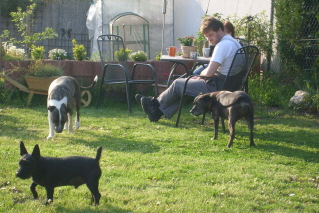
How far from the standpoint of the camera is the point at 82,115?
782 centimetres

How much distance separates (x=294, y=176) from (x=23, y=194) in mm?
2568

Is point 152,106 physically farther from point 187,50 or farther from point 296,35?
point 296,35

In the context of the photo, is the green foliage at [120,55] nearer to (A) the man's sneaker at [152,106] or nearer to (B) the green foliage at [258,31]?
(B) the green foliage at [258,31]

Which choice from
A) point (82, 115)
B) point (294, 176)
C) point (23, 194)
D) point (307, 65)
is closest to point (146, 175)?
point (23, 194)

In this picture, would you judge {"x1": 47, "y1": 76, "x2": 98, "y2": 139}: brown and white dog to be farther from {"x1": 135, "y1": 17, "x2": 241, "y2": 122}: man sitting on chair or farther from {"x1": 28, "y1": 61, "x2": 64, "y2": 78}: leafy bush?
{"x1": 28, "y1": 61, "x2": 64, "y2": 78}: leafy bush

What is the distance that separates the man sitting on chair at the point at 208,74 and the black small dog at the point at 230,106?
1.55 feet

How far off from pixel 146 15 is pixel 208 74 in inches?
308

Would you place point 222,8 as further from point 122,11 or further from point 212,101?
point 212,101

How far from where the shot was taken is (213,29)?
20.9 feet

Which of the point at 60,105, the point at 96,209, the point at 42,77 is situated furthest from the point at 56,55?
the point at 96,209

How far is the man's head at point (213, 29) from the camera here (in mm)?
6367

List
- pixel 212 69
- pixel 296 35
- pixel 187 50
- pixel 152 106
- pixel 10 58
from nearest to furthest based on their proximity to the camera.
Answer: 1. pixel 212 69
2. pixel 152 106
3. pixel 187 50
4. pixel 296 35
5. pixel 10 58

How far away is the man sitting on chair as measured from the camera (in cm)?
620

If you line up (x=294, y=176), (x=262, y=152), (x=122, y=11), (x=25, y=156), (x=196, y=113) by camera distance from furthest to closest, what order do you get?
(x=122, y=11)
(x=196, y=113)
(x=262, y=152)
(x=294, y=176)
(x=25, y=156)
